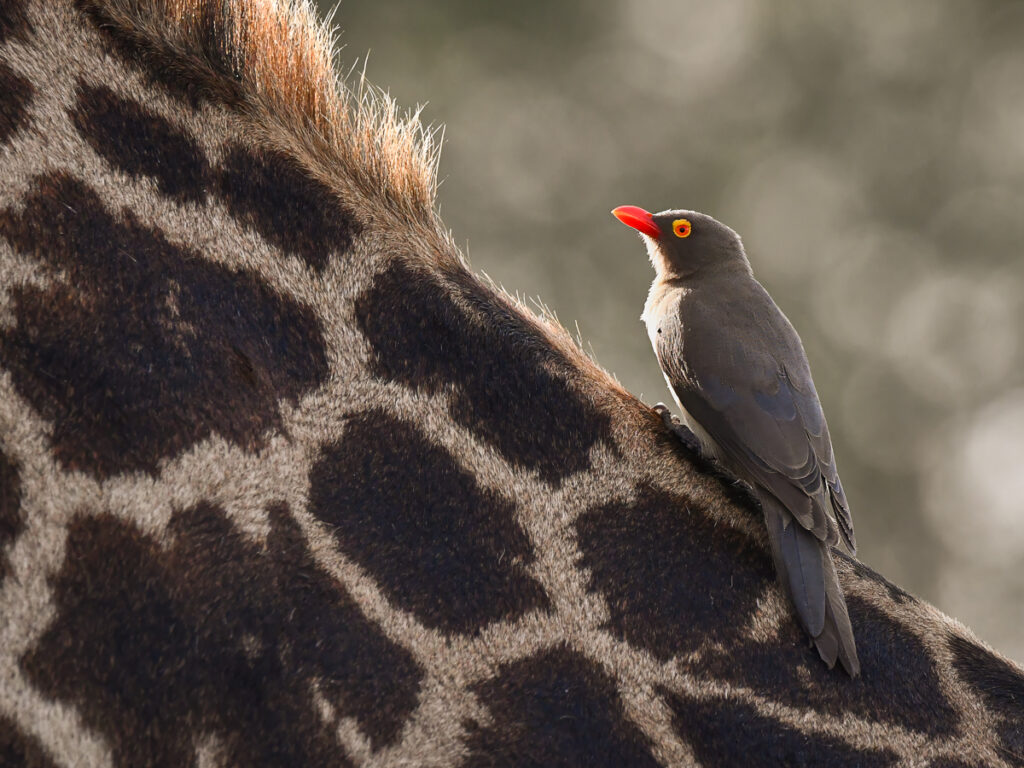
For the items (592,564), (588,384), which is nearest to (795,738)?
(592,564)

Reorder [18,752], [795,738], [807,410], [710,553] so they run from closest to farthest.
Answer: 1. [18,752]
2. [795,738]
3. [710,553]
4. [807,410]

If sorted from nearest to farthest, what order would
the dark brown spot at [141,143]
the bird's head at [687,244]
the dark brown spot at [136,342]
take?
the dark brown spot at [136,342] < the dark brown spot at [141,143] < the bird's head at [687,244]

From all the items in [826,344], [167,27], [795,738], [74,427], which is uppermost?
[826,344]

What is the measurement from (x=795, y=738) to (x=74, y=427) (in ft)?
3.01

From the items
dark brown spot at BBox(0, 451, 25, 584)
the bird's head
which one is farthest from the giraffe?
the bird's head

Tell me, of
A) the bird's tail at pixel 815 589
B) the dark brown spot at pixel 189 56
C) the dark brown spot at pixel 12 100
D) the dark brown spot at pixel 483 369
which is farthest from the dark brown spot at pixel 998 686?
the dark brown spot at pixel 12 100

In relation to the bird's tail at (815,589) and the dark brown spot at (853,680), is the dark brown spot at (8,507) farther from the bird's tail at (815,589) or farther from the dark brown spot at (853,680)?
the bird's tail at (815,589)

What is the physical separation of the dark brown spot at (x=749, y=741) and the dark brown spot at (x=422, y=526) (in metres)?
0.22

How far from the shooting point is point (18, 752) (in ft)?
4.35

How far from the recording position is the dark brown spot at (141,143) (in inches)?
61.5

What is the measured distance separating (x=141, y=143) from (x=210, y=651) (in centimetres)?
65

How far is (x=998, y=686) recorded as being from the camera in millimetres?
1557

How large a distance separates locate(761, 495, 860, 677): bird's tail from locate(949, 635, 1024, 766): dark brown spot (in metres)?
0.15

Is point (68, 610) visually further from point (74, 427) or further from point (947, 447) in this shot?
point (947, 447)
